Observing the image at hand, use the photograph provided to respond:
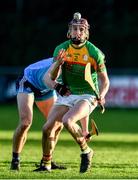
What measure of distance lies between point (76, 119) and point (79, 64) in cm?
79

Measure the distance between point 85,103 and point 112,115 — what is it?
17.4 m

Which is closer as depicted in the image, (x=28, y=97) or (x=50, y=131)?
(x=50, y=131)

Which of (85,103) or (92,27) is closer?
(85,103)

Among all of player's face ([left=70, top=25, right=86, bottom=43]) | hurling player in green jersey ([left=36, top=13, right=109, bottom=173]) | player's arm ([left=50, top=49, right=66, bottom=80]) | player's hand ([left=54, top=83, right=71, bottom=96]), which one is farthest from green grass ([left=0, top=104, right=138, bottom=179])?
player's face ([left=70, top=25, right=86, bottom=43])

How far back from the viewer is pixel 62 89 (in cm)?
1259

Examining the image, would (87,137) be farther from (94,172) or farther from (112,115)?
(112,115)

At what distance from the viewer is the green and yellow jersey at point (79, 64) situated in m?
12.5

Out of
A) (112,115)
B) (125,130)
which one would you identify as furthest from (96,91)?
(112,115)

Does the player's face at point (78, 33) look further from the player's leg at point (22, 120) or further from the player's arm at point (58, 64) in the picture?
the player's leg at point (22, 120)

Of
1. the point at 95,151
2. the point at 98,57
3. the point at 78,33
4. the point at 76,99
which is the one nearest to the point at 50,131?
the point at 76,99

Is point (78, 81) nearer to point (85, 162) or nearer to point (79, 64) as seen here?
point (79, 64)

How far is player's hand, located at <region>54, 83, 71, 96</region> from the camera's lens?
12555mm

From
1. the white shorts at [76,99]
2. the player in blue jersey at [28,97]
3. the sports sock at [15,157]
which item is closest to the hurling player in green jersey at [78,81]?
the white shorts at [76,99]

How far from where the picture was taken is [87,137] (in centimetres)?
1295
